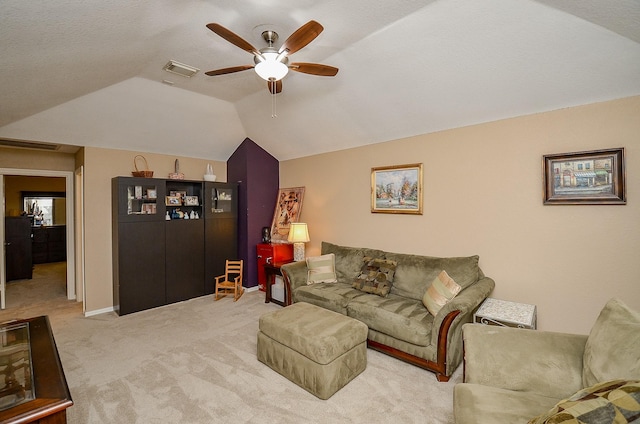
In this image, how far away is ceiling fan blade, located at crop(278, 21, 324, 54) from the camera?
172 cm

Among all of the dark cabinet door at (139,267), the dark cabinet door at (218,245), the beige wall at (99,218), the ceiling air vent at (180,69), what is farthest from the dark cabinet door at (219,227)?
the ceiling air vent at (180,69)

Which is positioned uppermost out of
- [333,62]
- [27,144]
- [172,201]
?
[333,62]

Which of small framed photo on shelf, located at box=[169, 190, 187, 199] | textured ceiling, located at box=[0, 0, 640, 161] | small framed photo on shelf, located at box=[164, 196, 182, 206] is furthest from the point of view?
small framed photo on shelf, located at box=[169, 190, 187, 199]

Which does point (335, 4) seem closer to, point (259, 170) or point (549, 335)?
point (549, 335)

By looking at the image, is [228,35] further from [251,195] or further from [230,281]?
[230,281]

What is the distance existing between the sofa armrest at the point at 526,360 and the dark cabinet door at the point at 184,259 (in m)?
4.19

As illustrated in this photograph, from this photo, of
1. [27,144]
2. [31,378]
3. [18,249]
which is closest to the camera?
[31,378]

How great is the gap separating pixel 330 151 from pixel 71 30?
11.0 feet

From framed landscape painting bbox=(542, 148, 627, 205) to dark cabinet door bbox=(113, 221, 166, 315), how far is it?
495cm

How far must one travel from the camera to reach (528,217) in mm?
2857

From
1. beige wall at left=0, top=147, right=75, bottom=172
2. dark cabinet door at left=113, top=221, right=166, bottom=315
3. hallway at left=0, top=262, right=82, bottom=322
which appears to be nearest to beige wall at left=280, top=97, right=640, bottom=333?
dark cabinet door at left=113, top=221, right=166, bottom=315

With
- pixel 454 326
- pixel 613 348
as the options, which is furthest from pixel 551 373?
pixel 454 326

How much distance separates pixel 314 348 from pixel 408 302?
4.29 ft

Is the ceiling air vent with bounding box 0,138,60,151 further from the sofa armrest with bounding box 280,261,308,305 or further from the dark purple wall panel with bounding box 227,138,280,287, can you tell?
the sofa armrest with bounding box 280,261,308,305
